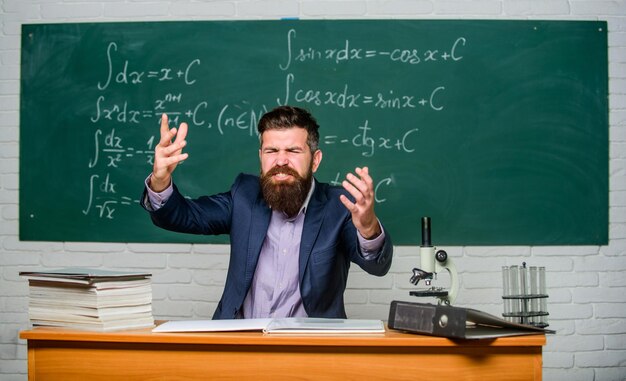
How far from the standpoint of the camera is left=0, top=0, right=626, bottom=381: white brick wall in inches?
120

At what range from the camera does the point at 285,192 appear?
2.28 meters

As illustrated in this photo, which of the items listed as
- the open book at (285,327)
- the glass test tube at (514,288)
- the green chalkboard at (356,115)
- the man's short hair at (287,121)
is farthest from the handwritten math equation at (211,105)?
the open book at (285,327)

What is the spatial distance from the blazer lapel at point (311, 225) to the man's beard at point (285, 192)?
0.05 m

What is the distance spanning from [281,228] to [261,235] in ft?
0.33

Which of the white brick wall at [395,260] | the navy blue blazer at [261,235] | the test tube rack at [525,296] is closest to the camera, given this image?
the test tube rack at [525,296]

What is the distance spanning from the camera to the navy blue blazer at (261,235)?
2.19 metres

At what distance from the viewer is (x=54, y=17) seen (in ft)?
10.6

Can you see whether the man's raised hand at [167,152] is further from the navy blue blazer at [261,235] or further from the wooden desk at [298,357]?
the wooden desk at [298,357]

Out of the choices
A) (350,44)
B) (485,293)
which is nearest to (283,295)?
(485,293)

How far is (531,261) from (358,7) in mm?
1550

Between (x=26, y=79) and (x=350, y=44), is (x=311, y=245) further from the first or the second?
(x=26, y=79)

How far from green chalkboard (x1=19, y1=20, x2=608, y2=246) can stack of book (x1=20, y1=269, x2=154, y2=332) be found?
1461 mm

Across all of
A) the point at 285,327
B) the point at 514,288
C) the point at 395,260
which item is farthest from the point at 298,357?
the point at 395,260

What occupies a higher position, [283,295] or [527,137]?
[527,137]
